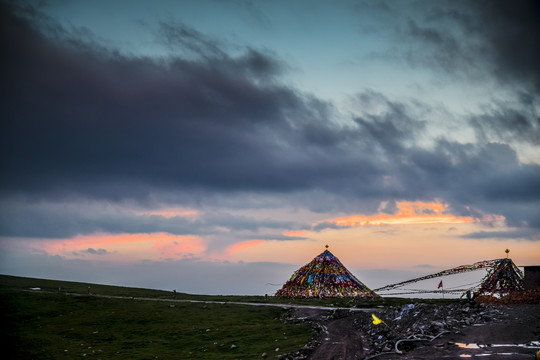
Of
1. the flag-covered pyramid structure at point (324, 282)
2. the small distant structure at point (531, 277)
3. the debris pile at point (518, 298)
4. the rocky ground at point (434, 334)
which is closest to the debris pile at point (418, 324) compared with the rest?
the rocky ground at point (434, 334)

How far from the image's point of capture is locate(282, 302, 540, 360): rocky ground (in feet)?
80.5

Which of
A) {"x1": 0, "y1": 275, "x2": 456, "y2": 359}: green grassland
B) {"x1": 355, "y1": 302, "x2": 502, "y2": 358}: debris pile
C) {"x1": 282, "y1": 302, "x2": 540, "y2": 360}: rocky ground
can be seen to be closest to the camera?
{"x1": 282, "y1": 302, "x2": 540, "y2": 360}: rocky ground

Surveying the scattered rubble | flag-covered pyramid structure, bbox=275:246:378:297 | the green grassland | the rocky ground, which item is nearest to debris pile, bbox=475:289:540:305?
the rocky ground

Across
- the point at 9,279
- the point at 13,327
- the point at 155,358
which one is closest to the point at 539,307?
the point at 155,358

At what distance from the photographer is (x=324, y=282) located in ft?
196

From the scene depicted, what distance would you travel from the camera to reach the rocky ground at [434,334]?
24542 mm

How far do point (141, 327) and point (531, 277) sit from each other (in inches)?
1472

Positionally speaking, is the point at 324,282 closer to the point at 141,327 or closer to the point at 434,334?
the point at 141,327

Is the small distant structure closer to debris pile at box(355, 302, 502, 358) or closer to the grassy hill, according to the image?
debris pile at box(355, 302, 502, 358)

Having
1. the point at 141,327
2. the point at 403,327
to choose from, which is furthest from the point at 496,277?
the point at 141,327

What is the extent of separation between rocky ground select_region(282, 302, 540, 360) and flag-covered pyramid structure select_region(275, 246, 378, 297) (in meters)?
18.1

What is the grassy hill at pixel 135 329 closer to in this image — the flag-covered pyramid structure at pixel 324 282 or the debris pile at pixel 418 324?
the debris pile at pixel 418 324

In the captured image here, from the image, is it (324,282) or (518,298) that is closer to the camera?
(518,298)

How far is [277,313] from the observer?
47656 millimetres
